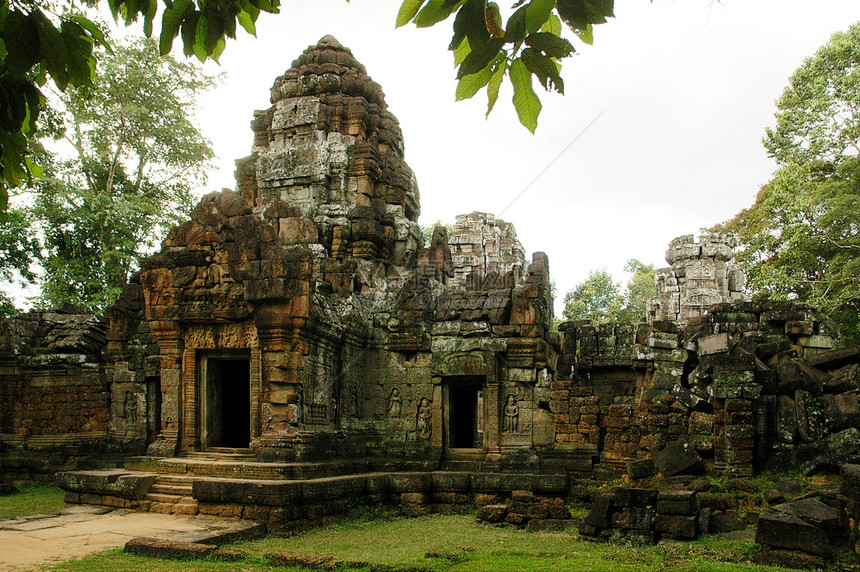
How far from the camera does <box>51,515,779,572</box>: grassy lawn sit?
6.32 meters

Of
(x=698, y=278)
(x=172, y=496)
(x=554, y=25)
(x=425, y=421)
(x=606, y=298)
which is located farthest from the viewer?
(x=606, y=298)

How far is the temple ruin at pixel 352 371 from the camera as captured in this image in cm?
895

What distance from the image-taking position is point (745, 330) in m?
11.6

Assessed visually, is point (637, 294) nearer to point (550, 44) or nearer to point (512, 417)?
point (512, 417)

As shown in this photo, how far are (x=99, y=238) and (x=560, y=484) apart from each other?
15360mm

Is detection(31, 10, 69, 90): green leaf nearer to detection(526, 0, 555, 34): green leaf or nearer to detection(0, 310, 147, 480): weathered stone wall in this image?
detection(526, 0, 555, 34): green leaf

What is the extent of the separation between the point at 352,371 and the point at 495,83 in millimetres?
9388

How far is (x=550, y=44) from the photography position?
97.2 inches

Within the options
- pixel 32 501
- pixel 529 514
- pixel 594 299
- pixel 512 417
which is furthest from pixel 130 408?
pixel 594 299

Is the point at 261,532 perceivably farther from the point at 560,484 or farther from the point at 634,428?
the point at 634,428

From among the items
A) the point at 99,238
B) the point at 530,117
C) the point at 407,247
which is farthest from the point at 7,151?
the point at 99,238

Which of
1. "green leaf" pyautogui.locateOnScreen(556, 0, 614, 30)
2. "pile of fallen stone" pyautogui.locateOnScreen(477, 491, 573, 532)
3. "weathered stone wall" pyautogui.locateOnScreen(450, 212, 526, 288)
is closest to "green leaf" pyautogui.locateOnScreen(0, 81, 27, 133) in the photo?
"green leaf" pyautogui.locateOnScreen(556, 0, 614, 30)

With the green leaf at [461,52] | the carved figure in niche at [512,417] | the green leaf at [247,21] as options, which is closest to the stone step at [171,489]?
the carved figure in niche at [512,417]

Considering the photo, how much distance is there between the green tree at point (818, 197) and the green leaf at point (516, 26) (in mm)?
17438
